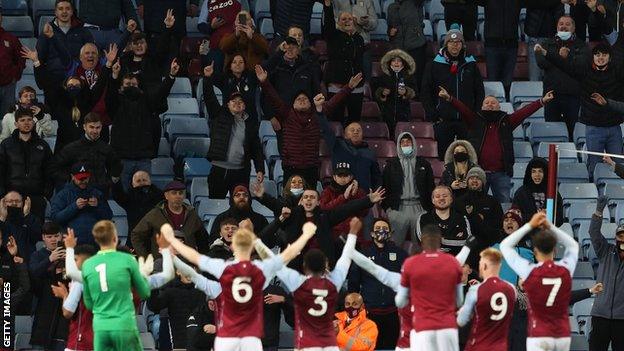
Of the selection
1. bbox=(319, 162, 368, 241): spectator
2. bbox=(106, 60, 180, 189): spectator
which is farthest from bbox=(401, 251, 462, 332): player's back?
bbox=(106, 60, 180, 189): spectator

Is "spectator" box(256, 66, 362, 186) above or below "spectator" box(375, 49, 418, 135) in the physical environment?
below

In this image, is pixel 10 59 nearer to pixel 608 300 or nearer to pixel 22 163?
pixel 22 163

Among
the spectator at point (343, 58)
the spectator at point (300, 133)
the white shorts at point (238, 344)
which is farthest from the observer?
the spectator at point (343, 58)

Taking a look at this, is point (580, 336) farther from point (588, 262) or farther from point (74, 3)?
point (74, 3)

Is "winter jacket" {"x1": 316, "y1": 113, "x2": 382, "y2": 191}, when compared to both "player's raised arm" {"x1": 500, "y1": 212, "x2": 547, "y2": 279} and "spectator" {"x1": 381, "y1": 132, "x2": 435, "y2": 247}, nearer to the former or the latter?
"spectator" {"x1": 381, "y1": 132, "x2": 435, "y2": 247}

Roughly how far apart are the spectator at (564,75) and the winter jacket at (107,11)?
5970 millimetres

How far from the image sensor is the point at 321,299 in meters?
22.2

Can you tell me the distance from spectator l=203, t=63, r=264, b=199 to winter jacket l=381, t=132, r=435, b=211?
1.73 metres

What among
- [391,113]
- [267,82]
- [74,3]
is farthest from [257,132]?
[74,3]

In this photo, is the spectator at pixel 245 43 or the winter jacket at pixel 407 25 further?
the winter jacket at pixel 407 25

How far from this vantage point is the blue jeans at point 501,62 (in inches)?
1188

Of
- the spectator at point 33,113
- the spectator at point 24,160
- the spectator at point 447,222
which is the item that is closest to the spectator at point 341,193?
the spectator at point 447,222

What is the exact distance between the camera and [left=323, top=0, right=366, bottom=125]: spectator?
28906 millimetres

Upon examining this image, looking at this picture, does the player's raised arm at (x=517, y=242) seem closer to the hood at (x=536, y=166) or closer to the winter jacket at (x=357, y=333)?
the winter jacket at (x=357, y=333)
